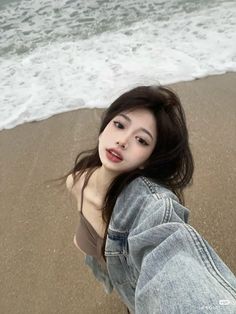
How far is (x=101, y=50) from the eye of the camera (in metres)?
5.36

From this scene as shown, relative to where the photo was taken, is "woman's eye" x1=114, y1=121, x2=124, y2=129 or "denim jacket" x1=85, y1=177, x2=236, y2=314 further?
"woman's eye" x1=114, y1=121, x2=124, y2=129

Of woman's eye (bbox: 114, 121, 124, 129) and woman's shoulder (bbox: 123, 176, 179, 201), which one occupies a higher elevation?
woman's eye (bbox: 114, 121, 124, 129)

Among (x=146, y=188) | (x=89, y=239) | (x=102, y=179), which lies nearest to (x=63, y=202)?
(x=89, y=239)

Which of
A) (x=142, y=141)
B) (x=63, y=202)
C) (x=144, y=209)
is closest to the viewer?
(x=144, y=209)

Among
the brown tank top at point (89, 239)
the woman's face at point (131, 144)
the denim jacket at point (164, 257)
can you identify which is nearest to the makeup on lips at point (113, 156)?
the woman's face at point (131, 144)

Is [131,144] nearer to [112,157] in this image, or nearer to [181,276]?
[112,157]

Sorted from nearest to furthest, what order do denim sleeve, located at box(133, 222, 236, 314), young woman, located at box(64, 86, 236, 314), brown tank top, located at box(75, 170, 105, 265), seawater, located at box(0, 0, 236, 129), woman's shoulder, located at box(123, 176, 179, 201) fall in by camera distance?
denim sleeve, located at box(133, 222, 236, 314) → young woman, located at box(64, 86, 236, 314) → woman's shoulder, located at box(123, 176, 179, 201) → brown tank top, located at box(75, 170, 105, 265) → seawater, located at box(0, 0, 236, 129)

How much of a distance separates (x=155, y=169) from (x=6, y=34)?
577 cm

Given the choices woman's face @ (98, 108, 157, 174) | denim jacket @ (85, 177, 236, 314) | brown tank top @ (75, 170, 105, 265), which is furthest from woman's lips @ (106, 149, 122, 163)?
brown tank top @ (75, 170, 105, 265)

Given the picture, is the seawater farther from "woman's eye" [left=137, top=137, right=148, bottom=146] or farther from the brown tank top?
"woman's eye" [left=137, top=137, right=148, bottom=146]

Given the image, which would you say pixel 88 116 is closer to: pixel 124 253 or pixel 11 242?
pixel 11 242

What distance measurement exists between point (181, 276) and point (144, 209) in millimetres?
367

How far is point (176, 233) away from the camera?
1.00 meters

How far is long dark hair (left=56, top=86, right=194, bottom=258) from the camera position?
1.45 metres
